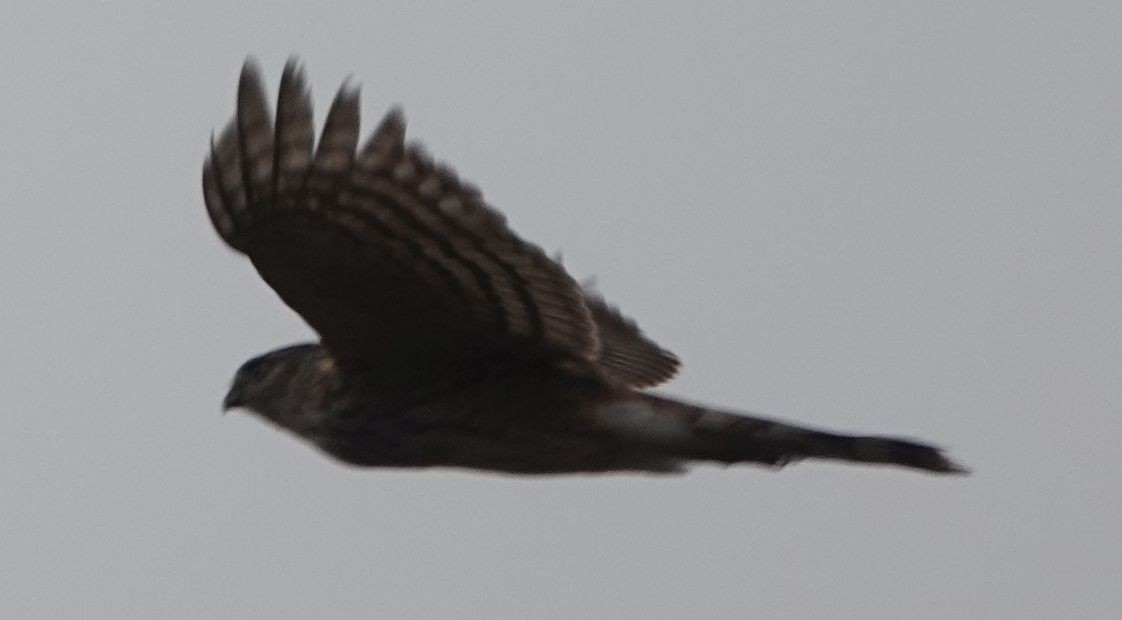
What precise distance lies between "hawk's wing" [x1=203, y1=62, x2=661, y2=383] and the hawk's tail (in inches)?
13.7

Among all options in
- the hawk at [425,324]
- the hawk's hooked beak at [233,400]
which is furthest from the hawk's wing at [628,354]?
the hawk's hooked beak at [233,400]

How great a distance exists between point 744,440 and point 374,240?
1.45 meters

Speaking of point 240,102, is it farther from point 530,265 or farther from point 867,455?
point 867,455

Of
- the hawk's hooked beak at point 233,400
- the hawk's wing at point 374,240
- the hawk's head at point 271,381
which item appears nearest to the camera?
the hawk's wing at point 374,240

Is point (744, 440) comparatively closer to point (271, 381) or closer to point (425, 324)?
point (425, 324)

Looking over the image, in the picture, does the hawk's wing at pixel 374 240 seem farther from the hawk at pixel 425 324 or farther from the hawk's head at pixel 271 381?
the hawk's head at pixel 271 381

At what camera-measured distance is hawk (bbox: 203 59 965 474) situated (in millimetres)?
8000

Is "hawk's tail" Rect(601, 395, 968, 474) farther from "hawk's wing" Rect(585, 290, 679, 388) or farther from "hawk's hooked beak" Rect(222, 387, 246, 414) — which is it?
"hawk's hooked beak" Rect(222, 387, 246, 414)

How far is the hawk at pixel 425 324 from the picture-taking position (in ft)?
26.2

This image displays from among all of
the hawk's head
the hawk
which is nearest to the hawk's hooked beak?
the hawk's head

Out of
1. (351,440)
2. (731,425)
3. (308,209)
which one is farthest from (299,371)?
(731,425)

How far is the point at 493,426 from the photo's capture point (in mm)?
8562

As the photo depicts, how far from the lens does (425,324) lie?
8453mm

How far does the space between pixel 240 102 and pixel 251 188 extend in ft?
0.96
